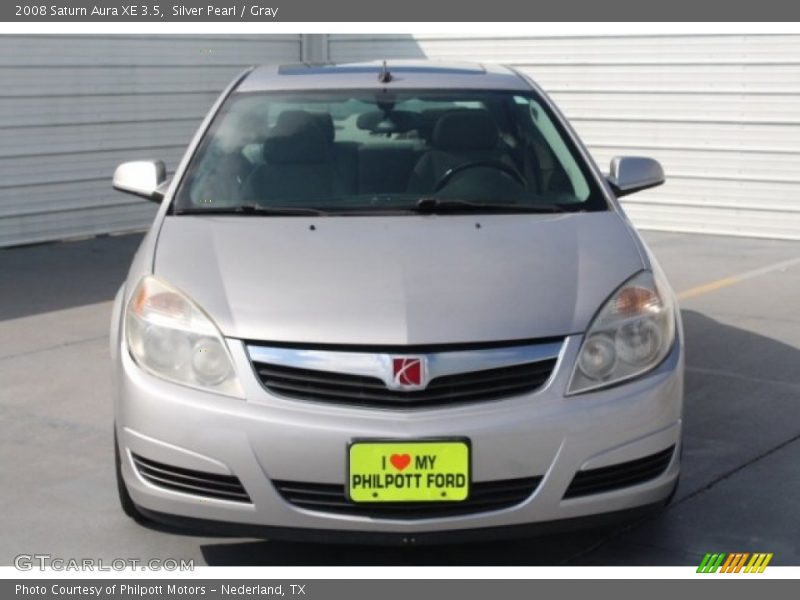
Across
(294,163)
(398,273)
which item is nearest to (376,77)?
(294,163)

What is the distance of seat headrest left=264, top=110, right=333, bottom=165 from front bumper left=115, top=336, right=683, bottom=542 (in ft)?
4.89

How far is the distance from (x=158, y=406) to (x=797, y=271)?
7262 mm

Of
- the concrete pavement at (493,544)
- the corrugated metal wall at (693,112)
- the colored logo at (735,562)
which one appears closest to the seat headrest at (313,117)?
the concrete pavement at (493,544)

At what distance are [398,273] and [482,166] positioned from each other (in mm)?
1215

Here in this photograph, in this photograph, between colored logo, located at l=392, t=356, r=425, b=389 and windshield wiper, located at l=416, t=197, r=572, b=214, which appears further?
windshield wiper, located at l=416, t=197, r=572, b=214

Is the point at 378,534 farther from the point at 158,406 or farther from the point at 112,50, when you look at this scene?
the point at 112,50

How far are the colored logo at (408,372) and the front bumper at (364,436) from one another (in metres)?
0.08

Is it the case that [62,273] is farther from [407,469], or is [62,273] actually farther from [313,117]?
[407,469]

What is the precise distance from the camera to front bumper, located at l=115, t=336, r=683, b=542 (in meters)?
4.07

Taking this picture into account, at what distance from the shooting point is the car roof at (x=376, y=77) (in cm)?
588

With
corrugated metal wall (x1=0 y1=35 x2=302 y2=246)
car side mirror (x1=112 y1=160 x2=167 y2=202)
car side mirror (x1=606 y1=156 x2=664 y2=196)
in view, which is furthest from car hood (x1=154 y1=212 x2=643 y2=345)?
corrugated metal wall (x1=0 y1=35 x2=302 y2=246)

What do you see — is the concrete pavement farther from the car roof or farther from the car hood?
the car roof

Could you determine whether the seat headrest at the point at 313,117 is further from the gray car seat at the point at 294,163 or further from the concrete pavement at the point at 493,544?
the concrete pavement at the point at 493,544
